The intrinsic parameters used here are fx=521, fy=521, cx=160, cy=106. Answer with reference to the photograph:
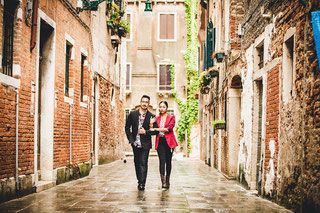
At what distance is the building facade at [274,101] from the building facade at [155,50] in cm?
1945

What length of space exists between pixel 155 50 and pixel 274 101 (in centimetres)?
2658

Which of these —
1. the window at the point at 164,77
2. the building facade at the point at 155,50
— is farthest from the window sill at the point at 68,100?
the window at the point at 164,77

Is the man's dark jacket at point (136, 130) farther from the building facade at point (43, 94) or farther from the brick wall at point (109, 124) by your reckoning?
the brick wall at point (109, 124)

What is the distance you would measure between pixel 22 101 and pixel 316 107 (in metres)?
4.79

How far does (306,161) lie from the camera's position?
264 inches

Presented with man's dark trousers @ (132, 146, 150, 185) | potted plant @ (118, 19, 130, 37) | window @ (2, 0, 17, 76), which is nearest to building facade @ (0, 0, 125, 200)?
window @ (2, 0, 17, 76)

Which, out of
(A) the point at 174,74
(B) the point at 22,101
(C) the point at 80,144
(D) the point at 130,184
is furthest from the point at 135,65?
(B) the point at 22,101

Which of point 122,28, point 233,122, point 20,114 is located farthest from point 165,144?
point 122,28

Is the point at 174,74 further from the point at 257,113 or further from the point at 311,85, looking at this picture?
the point at 311,85

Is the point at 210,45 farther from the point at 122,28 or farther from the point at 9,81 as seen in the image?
the point at 9,81

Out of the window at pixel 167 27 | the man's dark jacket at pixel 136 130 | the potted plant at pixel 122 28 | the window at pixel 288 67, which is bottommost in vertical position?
the man's dark jacket at pixel 136 130

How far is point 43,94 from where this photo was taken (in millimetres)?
10609

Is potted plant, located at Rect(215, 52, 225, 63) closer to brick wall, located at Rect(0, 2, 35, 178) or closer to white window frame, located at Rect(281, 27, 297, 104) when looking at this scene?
white window frame, located at Rect(281, 27, 297, 104)

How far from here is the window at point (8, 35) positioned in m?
8.30
